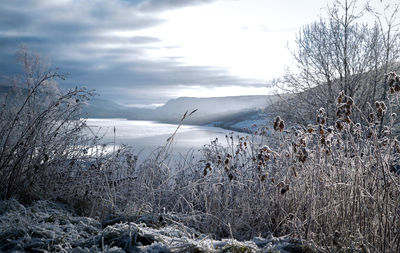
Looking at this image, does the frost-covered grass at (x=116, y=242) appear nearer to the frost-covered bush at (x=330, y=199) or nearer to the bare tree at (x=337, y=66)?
the frost-covered bush at (x=330, y=199)

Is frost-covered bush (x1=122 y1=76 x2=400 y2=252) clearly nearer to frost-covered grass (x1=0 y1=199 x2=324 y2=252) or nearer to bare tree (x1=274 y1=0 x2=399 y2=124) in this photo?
frost-covered grass (x1=0 y1=199 x2=324 y2=252)

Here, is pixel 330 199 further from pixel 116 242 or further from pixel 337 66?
pixel 337 66

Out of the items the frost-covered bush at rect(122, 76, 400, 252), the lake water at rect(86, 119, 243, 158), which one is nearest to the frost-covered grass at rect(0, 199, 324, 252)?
the frost-covered bush at rect(122, 76, 400, 252)

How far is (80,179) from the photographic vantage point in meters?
4.87

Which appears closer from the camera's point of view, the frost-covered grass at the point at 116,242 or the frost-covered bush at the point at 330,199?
the frost-covered grass at the point at 116,242

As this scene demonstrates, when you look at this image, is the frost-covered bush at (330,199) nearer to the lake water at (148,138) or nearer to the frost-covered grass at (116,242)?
the frost-covered grass at (116,242)

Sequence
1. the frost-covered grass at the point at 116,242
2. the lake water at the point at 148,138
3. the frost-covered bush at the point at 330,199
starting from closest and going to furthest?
the frost-covered grass at the point at 116,242
the frost-covered bush at the point at 330,199
the lake water at the point at 148,138

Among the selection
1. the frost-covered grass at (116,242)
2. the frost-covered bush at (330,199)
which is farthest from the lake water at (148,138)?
the frost-covered grass at (116,242)

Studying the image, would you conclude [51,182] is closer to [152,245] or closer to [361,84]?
[152,245]

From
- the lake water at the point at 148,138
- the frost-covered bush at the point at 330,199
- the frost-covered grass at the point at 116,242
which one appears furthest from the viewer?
the lake water at the point at 148,138

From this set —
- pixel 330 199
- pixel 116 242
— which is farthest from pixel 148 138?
pixel 116 242

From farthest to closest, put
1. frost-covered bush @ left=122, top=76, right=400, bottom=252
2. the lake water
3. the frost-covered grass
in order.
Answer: the lake water < frost-covered bush @ left=122, top=76, right=400, bottom=252 < the frost-covered grass

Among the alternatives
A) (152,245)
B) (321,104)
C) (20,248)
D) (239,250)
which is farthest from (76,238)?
(321,104)

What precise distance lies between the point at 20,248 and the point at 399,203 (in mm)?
2872
